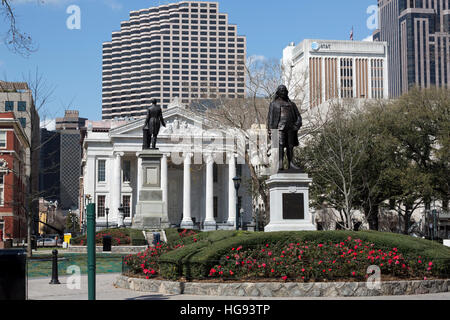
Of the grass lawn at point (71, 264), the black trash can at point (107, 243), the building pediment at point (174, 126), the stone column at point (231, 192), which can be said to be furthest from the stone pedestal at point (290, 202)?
the stone column at point (231, 192)

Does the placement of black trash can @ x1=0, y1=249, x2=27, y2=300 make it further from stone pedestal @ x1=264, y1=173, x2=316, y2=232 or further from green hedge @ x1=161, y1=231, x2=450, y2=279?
stone pedestal @ x1=264, y1=173, x2=316, y2=232

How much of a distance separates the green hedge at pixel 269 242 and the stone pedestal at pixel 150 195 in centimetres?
1917

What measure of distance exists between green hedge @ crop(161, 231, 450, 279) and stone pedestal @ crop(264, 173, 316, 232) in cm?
100

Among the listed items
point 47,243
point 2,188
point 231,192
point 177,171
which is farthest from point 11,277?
point 177,171

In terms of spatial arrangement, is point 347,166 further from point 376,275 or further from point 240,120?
point 376,275

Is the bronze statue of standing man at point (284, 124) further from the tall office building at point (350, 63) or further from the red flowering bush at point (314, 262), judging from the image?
the tall office building at point (350, 63)

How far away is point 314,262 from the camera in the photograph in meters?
15.6

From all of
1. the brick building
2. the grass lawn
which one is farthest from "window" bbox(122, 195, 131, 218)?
the grass lawn

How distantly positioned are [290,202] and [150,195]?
66.0 feet

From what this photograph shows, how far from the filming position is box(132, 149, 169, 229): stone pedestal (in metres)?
36.9

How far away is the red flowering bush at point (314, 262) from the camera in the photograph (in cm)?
1560
